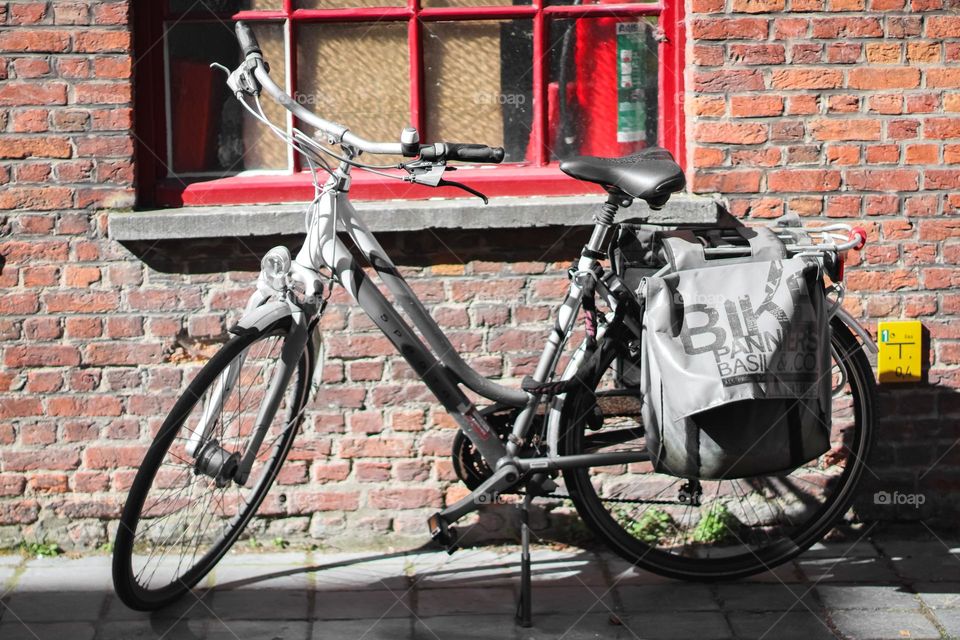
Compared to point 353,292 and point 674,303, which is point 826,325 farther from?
point 353,292

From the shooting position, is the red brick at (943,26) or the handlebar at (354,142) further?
the red brick at (943,26)

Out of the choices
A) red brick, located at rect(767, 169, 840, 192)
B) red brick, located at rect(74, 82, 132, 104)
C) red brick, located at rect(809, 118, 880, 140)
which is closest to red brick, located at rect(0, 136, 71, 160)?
red brick, located at rect(74, 82, 132, 104)

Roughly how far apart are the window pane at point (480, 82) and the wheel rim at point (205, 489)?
3.56ft

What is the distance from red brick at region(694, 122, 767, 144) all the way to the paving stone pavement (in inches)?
55.4

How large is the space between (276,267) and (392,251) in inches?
29.6

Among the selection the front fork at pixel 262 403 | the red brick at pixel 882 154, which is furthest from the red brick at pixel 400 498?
the red brick at pixel 882 154

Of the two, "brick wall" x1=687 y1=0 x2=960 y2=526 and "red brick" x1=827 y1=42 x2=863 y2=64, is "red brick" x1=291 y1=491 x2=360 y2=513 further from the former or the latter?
"red brick" x1=827 y1=42 x2=863 y2=64

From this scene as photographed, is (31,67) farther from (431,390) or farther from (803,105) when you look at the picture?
(803,105)

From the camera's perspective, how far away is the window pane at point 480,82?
438 centimetres

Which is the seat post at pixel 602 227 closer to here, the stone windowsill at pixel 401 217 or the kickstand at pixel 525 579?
the stone windowsill at pixel 401 217

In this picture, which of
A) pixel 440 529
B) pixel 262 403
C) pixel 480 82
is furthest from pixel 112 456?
pixel 480 82

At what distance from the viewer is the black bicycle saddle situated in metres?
3.60

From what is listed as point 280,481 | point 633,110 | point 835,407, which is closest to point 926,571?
point 835,407

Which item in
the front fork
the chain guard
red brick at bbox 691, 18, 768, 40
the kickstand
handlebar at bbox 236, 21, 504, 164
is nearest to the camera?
handlebar at bbox 236, 21, 504, 164
